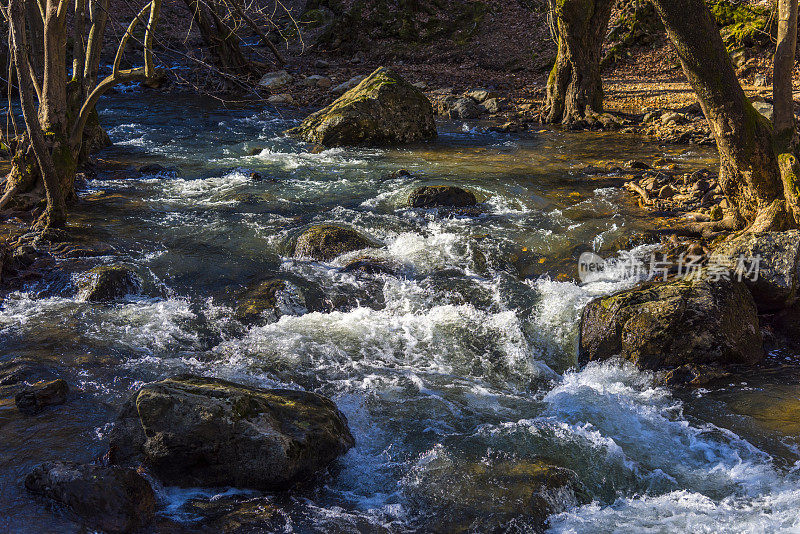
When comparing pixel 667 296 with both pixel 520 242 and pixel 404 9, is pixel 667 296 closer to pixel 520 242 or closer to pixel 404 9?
pixel 520 242

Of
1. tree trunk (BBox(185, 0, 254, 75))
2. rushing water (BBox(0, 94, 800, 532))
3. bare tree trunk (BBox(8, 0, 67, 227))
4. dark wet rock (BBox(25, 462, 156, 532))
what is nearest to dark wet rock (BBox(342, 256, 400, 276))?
rushing water (BBox(0, 94, 800, 532))

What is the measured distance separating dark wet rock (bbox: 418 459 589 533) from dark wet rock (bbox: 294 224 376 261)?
427 cm

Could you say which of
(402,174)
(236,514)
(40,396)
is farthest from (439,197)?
(236,514)

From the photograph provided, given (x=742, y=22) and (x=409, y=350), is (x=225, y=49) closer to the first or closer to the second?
(x=742, y=22)

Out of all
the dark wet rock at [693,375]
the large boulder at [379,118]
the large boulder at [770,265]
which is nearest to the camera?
the dark wet rock at [693,375]

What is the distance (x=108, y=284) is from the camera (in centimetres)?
733

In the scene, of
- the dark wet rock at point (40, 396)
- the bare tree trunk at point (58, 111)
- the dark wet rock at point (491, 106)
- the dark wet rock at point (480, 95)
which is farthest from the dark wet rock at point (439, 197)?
the dark wet rock at point (480, 95)

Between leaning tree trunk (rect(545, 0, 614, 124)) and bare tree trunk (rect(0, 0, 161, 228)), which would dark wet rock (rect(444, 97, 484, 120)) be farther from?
bare tree trunk (rect(0, 0, 161, 228))

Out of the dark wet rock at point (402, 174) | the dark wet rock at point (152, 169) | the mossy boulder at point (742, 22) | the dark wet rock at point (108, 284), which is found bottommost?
the dark wet rock at point (108, 284)

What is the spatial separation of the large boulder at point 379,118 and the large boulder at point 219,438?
10122mm

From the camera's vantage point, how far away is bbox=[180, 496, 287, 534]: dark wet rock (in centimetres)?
403

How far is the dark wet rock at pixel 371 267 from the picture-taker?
7.91m

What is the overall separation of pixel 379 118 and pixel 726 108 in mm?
8363

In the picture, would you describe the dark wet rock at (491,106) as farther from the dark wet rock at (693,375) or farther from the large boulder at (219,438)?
the large boulder at (219,438)
